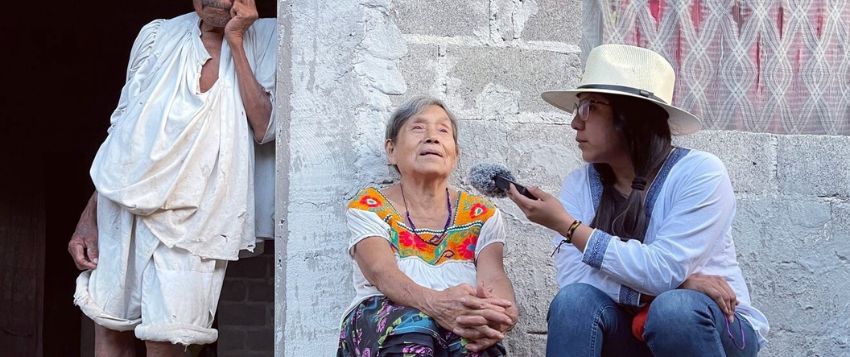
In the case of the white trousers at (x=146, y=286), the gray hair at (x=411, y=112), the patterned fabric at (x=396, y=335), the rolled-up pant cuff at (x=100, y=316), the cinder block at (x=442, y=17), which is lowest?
the rolled-up pant cuff at (x=100, y=316)

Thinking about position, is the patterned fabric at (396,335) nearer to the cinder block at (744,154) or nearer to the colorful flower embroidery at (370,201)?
the colorful flower embroidery at (370,201)

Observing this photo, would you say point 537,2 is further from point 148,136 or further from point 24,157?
point 24,157

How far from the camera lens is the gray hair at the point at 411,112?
4.79 metres

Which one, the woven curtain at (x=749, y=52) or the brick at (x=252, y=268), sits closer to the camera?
the woven curtain at (x=749, y=52)

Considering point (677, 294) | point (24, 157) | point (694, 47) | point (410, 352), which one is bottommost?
point (24, 157)

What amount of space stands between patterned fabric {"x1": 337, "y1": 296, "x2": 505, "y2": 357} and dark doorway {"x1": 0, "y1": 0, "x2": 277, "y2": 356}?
4.40m

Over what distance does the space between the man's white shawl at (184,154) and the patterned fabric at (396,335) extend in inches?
32.2

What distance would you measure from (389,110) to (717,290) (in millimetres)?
1367

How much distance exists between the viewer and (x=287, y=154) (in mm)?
5031

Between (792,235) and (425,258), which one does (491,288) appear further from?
(792,235)

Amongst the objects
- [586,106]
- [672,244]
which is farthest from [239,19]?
[672,244]

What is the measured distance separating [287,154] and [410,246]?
2.18 ft

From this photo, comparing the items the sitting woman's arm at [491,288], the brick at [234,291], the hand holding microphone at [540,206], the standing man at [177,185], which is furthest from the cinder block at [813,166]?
the brick at [234,291]

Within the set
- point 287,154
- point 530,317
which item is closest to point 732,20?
point 530,317
